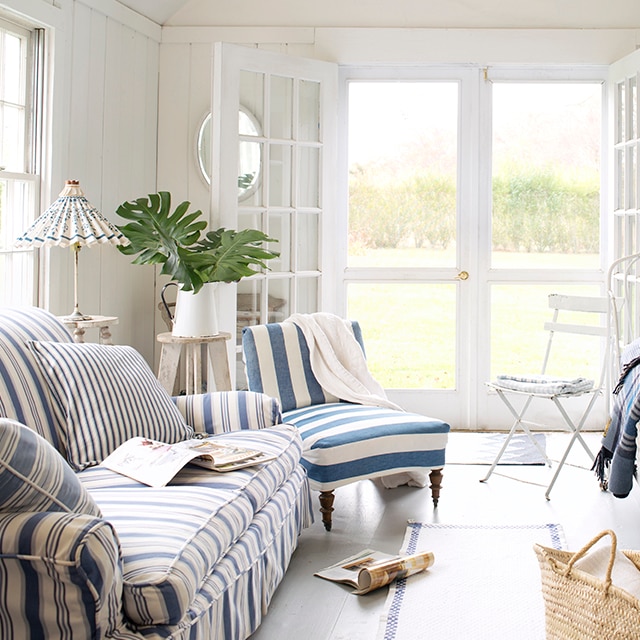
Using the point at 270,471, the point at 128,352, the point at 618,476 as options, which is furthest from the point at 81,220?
the point at 618,476

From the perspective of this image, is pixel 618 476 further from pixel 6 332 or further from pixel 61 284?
pixel 61 284

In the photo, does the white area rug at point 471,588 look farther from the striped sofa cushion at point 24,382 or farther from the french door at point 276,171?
the french door at point 276,171

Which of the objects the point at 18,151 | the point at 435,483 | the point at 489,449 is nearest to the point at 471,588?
the point at 435,483

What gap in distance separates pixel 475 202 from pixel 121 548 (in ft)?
12.7

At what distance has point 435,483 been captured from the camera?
3678mm

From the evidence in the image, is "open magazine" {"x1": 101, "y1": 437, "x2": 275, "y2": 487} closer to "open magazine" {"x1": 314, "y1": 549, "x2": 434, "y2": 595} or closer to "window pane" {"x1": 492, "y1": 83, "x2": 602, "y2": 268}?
"open magazine" {"x1": 314, "y1": 549, "x2": 434, "y2": 595}

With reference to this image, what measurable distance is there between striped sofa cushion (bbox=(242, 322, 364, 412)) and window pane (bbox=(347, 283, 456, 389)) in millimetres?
1409

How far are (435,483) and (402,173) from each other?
2.29m

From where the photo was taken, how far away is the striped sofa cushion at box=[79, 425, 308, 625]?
71.6 inches

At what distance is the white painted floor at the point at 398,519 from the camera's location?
2.63 m

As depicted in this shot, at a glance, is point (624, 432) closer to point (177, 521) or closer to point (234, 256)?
point (177, 521)

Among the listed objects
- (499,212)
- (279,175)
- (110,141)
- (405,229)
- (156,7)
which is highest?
(156,7)

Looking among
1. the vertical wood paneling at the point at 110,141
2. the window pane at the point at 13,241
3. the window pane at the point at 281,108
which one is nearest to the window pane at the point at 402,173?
the window pane at the point at 281,108

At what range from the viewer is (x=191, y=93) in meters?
5.11
